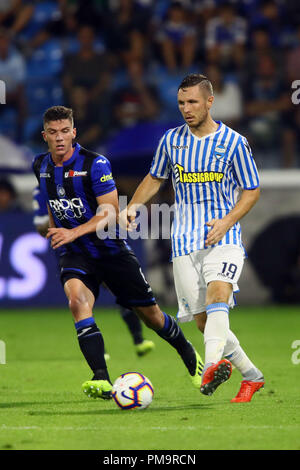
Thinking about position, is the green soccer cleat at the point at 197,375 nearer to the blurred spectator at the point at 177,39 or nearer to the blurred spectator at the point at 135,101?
the blurred spectator at the point at 135,101

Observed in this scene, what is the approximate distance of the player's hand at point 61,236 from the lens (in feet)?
21.6

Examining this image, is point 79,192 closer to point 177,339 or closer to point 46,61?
point 177,339

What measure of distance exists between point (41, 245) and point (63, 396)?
23.7ft

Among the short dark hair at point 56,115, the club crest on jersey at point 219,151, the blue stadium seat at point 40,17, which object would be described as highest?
the blue stadium seat at point 40,17

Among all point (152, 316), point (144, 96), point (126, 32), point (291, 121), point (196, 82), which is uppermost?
point (126, 32)

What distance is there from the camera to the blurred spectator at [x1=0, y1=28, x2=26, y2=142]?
614 inches

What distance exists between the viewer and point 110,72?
15.8m

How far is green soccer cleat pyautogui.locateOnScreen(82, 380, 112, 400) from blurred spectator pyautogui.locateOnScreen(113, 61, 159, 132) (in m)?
9.40

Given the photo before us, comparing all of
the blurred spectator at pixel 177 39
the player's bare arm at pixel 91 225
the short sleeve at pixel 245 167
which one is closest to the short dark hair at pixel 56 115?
the player's bare arm at pixel 91 225

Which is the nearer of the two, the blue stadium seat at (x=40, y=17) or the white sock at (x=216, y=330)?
the white sock at (x=216, y=330)

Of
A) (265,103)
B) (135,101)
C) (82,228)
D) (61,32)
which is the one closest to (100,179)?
(82,228)

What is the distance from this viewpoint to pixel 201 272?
659 centimetres

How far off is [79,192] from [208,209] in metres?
0.95

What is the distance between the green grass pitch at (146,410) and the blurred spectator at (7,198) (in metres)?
2.75
